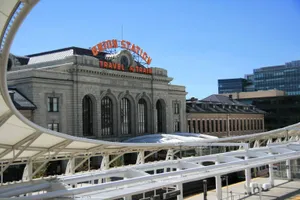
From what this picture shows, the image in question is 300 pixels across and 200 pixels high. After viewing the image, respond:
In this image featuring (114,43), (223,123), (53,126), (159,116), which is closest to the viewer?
(53,126)

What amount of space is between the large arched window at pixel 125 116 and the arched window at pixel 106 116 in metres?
2.18

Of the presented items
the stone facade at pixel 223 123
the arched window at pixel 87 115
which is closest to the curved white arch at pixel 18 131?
the arched window at pixel 87 115

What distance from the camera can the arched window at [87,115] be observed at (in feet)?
184

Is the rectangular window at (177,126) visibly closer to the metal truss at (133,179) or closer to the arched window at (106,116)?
the arched window at (106,116)

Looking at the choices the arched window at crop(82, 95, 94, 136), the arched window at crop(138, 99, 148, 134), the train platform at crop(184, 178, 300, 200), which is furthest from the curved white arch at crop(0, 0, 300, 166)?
the arched window at crop(138, 99, 148, 134)

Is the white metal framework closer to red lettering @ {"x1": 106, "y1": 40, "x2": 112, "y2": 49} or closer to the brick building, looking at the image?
red lettering @ {"x1": 106, "y1": 40, "x2": 112, "y2": 49}

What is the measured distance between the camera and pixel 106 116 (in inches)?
2322

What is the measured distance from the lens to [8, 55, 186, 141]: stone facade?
163 ft

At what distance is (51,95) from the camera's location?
5119cm

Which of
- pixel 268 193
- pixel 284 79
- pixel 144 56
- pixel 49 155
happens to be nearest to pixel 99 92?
pixel 144 56

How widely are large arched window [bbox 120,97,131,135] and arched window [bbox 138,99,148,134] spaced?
270 cm

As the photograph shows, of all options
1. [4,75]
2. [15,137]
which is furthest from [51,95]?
[4,75]

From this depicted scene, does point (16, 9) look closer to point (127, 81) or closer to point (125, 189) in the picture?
point (125, 189)

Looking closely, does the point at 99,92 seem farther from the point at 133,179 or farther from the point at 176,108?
the point at 133,179
